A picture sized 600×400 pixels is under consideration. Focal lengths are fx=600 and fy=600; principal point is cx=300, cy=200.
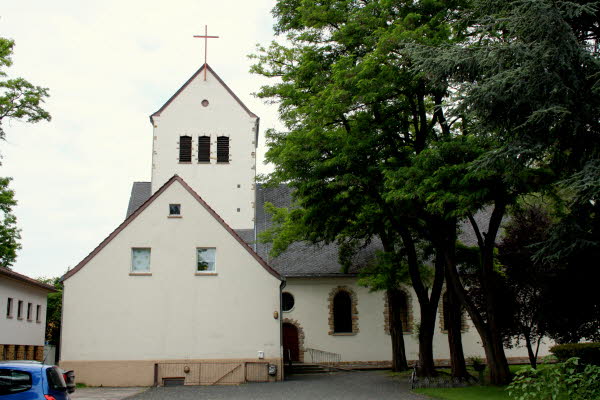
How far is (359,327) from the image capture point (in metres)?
32.9

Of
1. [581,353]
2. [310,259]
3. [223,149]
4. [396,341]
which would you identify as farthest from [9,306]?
[581,353]

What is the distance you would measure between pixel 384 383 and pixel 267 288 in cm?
580

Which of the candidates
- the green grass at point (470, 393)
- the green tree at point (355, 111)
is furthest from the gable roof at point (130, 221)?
the green grass at point (470, 393)

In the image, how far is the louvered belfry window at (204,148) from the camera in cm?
3625

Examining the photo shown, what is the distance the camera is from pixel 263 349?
76.9 feet

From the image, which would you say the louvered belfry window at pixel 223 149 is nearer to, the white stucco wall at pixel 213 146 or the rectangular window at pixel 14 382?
the white stucco wall at pixel 213 146

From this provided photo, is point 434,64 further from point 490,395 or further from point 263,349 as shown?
point 263,349

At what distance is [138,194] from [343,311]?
16.2 m

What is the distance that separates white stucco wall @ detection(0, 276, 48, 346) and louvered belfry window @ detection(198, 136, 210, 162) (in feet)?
38.8

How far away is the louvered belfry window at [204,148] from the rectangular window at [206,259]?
42.6ft

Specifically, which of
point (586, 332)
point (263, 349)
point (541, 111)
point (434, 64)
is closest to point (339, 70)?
point (434, 64)

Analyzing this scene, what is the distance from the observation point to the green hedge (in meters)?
19.6

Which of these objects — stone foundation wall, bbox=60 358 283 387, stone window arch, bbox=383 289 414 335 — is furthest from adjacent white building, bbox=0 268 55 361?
stone window arch, bbox=383 289 414 335

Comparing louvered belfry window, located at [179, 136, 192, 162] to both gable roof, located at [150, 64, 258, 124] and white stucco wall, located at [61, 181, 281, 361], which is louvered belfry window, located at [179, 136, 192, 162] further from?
white stucco wall, located at [61, 181, 281, 361]
